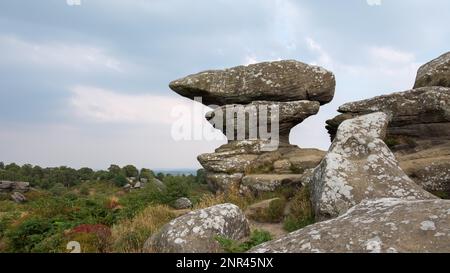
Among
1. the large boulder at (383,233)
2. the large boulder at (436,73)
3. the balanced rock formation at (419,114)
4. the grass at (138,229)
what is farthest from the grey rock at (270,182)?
the large boulder at (383,233)

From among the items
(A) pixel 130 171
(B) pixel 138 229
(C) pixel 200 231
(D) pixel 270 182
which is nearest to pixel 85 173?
(A) pixel 130 171

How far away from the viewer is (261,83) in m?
21.1

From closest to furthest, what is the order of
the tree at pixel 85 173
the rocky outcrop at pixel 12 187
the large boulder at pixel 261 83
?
1. the large boulder at pixel 261 83
2. the rocky outcrop at pixel 12 187
3. the tree at pixel 85 173

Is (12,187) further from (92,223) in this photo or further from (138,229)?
(138,229)

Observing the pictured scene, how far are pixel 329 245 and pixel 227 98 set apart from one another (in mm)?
17378

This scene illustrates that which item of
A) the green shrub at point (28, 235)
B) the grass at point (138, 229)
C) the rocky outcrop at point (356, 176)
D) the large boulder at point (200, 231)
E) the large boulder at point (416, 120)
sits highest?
the large boulder at point (416, 120)

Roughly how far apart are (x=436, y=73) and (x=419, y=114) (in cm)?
307

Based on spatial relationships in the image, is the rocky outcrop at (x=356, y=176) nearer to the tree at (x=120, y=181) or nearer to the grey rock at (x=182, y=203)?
the grey rock at (x=182, y=203)

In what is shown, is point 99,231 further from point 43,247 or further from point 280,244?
point 280,244

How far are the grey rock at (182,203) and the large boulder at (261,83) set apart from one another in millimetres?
6519

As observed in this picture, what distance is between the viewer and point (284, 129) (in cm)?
2138

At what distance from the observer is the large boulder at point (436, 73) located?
18.2m
